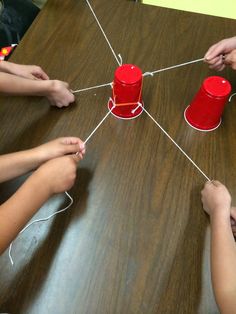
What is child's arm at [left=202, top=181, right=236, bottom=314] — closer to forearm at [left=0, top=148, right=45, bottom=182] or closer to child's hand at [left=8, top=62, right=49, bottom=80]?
forearm at [left=0, top=148, right=45, bottom=182]

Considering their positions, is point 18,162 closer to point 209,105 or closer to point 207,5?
point 209,105

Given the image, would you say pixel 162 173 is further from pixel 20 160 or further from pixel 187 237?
pixel 20 160

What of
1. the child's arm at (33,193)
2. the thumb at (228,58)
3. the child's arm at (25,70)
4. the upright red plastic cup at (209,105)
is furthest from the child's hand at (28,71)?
the thumb at (228,58)

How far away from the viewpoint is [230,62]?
0.89 m

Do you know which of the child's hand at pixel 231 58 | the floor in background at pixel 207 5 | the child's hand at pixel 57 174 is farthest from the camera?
the floor in background at pixel 207 5

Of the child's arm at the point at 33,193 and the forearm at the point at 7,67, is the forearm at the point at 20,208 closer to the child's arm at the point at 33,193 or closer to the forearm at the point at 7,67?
the child's arm at the point at 33,193

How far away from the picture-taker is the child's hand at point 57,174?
64 cm

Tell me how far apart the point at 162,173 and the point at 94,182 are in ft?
0.59

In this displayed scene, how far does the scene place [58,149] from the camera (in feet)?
2.29

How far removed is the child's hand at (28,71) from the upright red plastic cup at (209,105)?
0.48 meters

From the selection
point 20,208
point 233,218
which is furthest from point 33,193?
point 233,218

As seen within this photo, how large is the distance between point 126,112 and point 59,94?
0.21 meters

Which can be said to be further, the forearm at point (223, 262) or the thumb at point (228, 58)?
the thumb at point (228, 58)

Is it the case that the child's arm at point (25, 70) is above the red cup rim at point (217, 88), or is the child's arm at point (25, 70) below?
above
